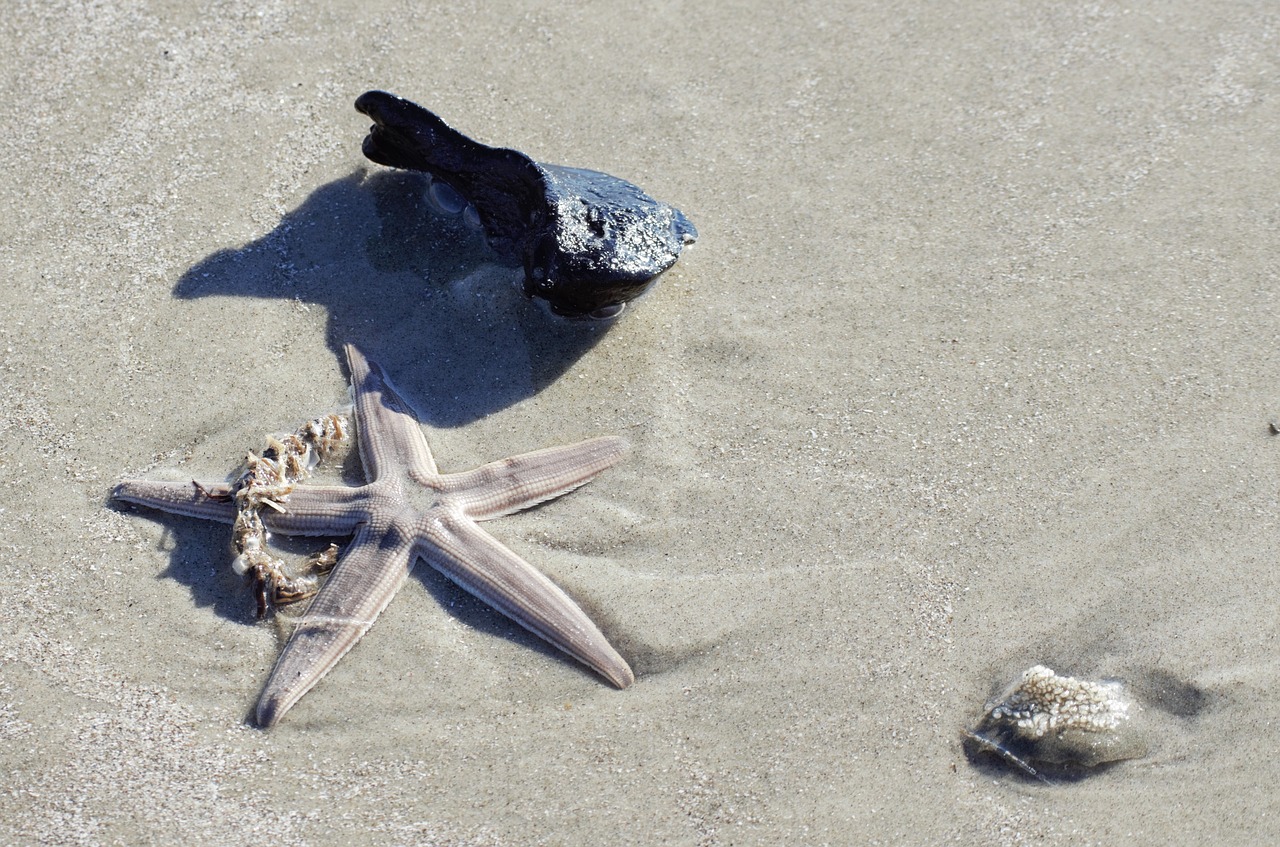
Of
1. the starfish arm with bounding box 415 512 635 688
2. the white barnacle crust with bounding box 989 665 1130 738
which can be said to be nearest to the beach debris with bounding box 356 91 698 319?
the starfish arm with bounding box 415 512 635 688

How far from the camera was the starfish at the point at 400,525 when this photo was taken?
14.9 feet

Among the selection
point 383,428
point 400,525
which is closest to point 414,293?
point 383,428

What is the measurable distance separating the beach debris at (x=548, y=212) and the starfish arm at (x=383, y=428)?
88 cm

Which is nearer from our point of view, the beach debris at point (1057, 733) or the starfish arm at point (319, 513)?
the beach debris at point (1057, 733)

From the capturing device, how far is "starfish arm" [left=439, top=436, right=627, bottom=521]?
495 centimetres

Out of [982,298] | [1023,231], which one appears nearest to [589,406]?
[982,298]

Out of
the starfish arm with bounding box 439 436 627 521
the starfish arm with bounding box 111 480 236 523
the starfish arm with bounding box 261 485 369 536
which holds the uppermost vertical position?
the starfish arm with bounding box 439 436 627 521

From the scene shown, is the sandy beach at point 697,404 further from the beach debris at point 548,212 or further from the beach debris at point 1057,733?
the beach debris at point 548,212

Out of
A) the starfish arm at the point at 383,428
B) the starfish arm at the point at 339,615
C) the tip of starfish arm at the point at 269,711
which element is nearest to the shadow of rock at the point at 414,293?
the starfish arm at the point at 383,428

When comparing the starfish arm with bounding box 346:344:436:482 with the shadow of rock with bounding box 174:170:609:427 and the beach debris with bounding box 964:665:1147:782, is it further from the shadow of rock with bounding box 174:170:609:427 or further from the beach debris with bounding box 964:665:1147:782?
the beach debris with bounding box 964:665:1147:782

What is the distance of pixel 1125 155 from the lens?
6266mm

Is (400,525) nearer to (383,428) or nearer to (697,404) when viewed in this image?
(383,428)

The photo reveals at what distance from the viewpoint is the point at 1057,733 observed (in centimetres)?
437

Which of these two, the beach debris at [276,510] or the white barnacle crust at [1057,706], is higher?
the white barnacle crust at [1057,706]
